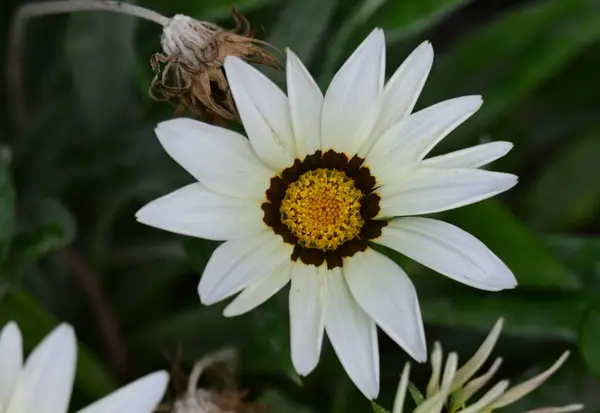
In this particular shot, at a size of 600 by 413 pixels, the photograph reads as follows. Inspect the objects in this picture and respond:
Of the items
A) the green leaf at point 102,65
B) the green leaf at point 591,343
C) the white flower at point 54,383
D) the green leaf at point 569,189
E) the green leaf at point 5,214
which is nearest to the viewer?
the white flower at point 54,383

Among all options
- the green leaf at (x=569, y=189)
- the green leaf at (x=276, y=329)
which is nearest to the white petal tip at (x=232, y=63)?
the green leaf at (x=276, y=329)

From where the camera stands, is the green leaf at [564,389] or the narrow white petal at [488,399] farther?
the green leaf at [564,389]

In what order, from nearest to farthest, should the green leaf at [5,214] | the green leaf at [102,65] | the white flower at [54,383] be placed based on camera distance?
the white flower at [54,383] → the green leaf at [5,214] → the green leaf at [102,65]

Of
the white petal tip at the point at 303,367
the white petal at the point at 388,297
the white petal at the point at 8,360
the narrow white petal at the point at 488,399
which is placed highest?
the white petal at the point at 388,297

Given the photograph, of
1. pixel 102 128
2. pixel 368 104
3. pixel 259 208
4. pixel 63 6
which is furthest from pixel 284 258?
pixel 102 128

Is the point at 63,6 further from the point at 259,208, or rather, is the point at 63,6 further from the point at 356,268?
the point at 356,268

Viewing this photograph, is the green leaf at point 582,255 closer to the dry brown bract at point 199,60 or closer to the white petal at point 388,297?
the white petal at point 388,297

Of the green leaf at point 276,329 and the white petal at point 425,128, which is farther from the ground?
the white petal at point 425,128
